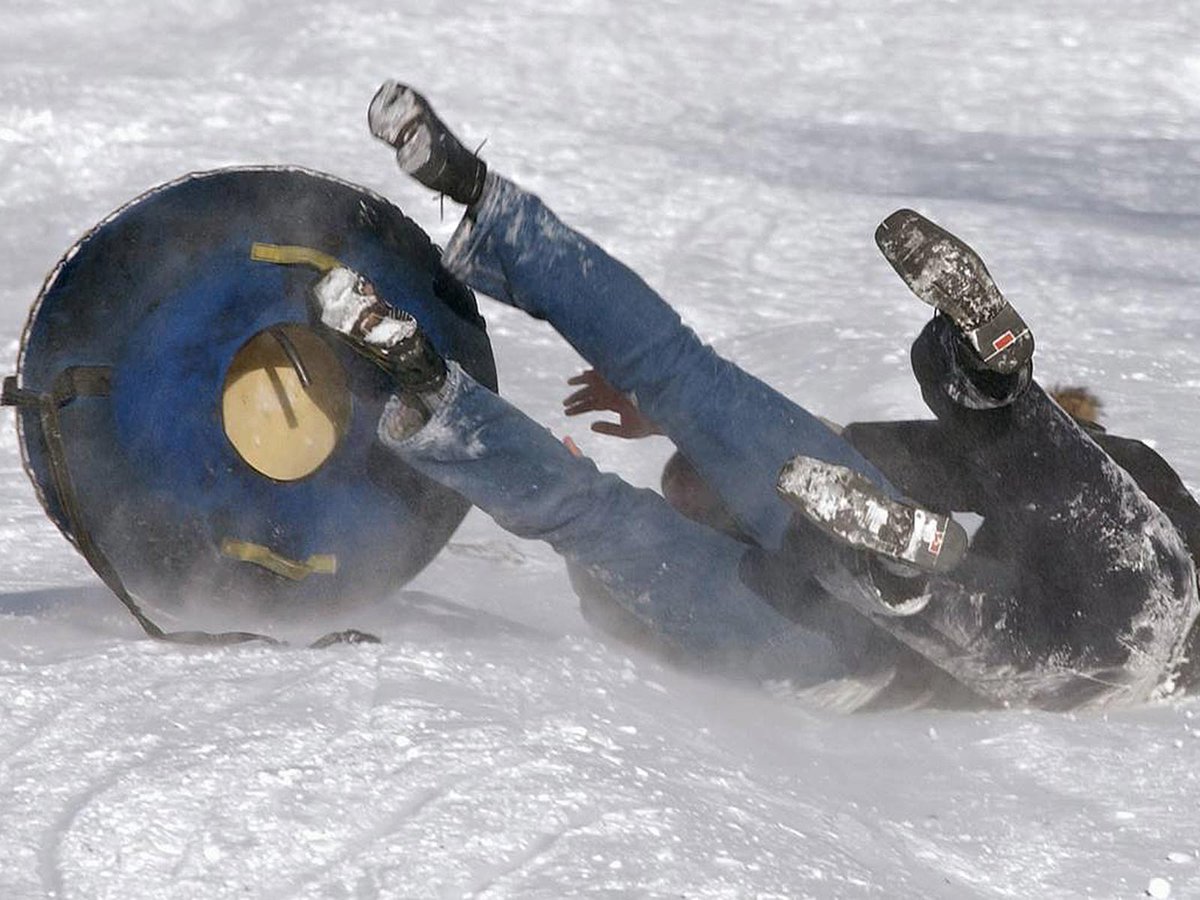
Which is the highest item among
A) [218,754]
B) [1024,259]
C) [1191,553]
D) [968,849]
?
[1024,259]

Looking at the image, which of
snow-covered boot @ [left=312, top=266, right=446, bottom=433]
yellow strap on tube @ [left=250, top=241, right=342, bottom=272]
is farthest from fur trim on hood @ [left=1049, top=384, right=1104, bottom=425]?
yellow strap on tube @ [left=250, top=241, right=342, bottom=272]

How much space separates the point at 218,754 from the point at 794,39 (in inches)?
193

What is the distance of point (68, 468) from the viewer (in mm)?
2250

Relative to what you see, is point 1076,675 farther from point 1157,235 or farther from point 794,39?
point 794,39

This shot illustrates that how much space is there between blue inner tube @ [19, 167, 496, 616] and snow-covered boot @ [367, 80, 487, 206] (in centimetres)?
15

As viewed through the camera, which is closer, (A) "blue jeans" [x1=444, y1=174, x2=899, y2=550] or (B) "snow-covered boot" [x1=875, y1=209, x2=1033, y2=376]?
(B) "snow-covered boot" [x1=875, y1=209, x2=1033, y2=376]

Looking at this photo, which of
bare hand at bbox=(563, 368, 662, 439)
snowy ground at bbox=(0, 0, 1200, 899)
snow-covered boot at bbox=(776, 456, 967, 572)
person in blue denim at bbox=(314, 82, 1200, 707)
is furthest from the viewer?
bare hand at bbox=(563, 368, 662, 439)

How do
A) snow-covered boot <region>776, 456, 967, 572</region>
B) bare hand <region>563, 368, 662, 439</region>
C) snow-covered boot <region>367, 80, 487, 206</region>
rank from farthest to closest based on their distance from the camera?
bare hand <region>563, 368, 662, 439</region>
snow-covered boot <region>367, 80, 487, 206</region>
snow-covered boot <region>776, 456, 967, 572</region>

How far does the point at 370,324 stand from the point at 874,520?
72cm

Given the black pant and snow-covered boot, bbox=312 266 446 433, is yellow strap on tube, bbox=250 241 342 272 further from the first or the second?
the black pant

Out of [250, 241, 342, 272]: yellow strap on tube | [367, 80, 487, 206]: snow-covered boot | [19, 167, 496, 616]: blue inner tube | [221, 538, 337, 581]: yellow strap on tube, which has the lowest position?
[221, 538, 337, 581]: yellow strap on tube

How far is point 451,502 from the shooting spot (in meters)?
2.58

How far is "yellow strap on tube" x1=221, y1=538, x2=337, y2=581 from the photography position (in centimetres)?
240

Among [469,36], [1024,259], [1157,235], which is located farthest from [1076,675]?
[469,36]
